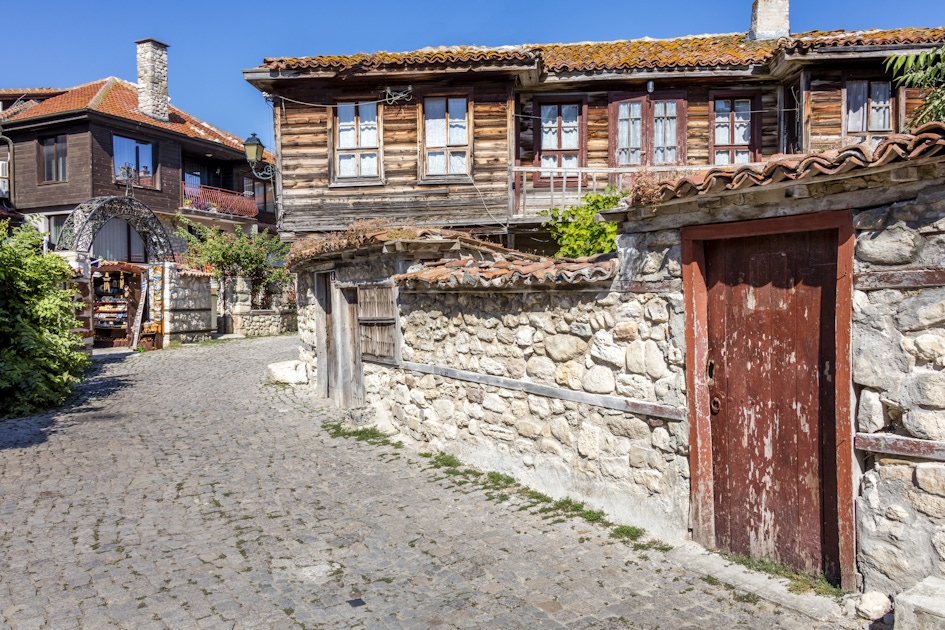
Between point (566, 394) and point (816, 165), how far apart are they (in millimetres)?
2716

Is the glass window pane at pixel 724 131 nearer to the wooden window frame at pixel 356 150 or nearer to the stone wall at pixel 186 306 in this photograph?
the wooden window frame at pixel 356 150

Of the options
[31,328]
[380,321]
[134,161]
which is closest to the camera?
[380,321]

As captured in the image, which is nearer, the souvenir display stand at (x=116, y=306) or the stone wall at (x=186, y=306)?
the souvenir display stand at (x=116, y=306)

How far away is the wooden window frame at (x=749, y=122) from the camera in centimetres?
1296

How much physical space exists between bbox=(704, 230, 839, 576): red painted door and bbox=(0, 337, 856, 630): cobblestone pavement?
524mm

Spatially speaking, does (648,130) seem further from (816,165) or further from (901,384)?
(901,384)

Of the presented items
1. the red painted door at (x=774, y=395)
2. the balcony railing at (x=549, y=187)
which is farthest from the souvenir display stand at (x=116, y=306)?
the red painted door at (x=774, y=395)

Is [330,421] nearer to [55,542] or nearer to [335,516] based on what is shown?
[335,516]

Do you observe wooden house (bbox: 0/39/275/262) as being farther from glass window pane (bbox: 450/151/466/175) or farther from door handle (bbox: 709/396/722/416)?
door handle (bbox: 709/396/722/416)

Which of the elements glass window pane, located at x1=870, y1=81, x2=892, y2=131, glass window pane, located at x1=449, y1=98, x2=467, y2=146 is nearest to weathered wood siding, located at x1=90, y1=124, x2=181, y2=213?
glass window pane, located at x1=449, y1=98, x2=467, y2=146

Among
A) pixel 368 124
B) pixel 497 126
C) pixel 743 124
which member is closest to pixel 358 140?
pixel 368 124

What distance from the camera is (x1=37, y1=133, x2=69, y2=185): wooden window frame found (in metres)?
24.4

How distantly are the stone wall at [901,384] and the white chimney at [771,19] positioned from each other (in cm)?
1249

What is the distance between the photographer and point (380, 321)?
8.69 meters
